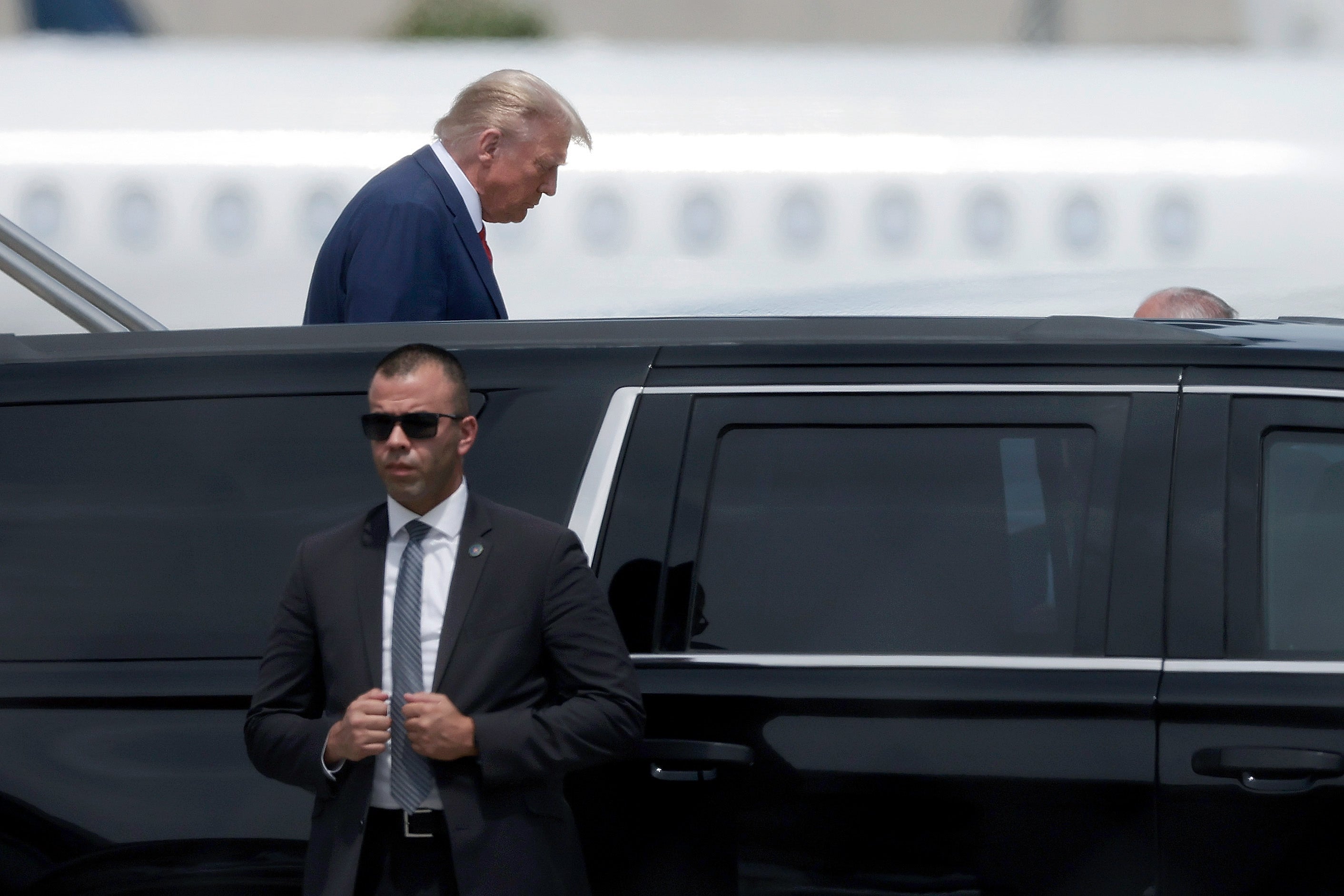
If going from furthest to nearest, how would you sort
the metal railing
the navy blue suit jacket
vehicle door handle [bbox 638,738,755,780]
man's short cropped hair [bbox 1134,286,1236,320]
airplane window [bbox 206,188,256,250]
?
airplane window [bbox 206,188,256,250] < man's short cropped hair [bbox 1134,286,1236,320] < the navy blue suit jacket < the metal railing < vehicle door handle [bbox 638,738,755,780]

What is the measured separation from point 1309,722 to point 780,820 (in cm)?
77

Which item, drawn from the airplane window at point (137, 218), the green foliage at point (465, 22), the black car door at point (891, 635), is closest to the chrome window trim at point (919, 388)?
the black car door at point (891, 635)

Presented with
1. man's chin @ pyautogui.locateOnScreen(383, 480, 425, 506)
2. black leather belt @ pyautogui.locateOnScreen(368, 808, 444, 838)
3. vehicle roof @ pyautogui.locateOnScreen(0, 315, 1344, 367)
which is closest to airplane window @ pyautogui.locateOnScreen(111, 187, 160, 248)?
vehicle roof @ pyautogui.locateOnScreen(0, 315, 1344, 367)

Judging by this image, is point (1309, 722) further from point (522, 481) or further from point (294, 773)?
point (294, 773)

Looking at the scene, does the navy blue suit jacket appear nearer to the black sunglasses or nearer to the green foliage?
the black sunglasses

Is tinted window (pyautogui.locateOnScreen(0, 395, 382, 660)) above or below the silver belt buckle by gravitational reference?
above

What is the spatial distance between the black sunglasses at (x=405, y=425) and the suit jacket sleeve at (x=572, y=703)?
236 millimetres

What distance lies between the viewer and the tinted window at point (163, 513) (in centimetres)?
262

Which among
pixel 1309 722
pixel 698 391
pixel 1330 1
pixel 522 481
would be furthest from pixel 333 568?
pixel 1330 1

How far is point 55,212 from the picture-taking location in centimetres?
1006

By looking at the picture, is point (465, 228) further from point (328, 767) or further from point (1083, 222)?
point (1083, 222)

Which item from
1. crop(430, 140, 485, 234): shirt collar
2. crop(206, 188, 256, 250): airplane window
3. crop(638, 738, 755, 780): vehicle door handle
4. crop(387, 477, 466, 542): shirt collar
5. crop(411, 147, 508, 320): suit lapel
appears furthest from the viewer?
crop(206, 188, 256, 250): airplane window

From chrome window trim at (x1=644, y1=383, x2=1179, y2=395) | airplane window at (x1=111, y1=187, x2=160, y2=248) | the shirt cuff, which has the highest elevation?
airplane window at (x1=111, y1=187, x2=160, y2=248)

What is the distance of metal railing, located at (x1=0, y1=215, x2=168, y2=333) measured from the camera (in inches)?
152
